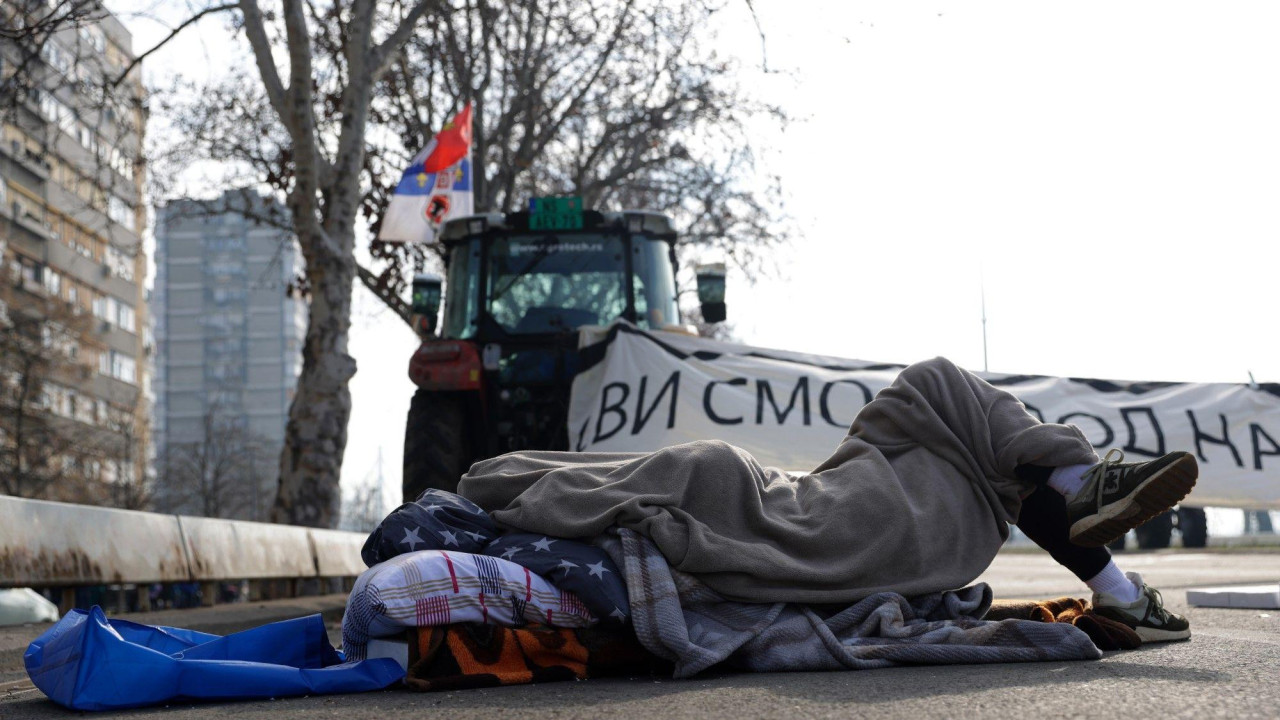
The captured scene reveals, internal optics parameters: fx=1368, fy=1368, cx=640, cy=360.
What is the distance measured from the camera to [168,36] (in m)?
13.7

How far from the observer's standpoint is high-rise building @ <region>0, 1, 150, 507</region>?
14.0 metres

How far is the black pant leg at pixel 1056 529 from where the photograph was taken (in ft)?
14.3

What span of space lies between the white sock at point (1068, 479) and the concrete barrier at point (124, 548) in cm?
473

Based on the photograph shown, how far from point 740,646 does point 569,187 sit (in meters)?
23.2

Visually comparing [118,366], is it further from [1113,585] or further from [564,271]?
[1113,585]

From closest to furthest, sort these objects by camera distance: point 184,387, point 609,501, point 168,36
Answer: point 609,501, point 168,36, point 184,387

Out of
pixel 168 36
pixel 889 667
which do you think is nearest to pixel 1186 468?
pixel 889 667

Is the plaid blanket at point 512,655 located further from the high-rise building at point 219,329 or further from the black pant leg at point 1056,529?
the high-rise building at point 219,329

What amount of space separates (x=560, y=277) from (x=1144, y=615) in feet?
21.2

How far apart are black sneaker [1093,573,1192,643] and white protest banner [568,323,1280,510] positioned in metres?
5.01

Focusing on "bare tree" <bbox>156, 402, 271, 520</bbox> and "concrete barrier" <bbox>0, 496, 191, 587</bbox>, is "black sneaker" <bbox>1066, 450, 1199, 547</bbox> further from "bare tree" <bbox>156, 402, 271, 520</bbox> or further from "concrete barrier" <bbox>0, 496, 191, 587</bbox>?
"bare tree" <bbox>156, 402, 271, 520</bbox>

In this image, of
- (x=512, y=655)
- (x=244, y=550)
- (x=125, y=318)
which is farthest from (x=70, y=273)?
(x=512, y=655)

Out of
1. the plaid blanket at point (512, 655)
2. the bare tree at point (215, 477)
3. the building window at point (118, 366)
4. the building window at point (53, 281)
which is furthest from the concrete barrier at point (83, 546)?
the building window at point (118, 366)

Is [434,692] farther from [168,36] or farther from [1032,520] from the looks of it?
[168,36]
